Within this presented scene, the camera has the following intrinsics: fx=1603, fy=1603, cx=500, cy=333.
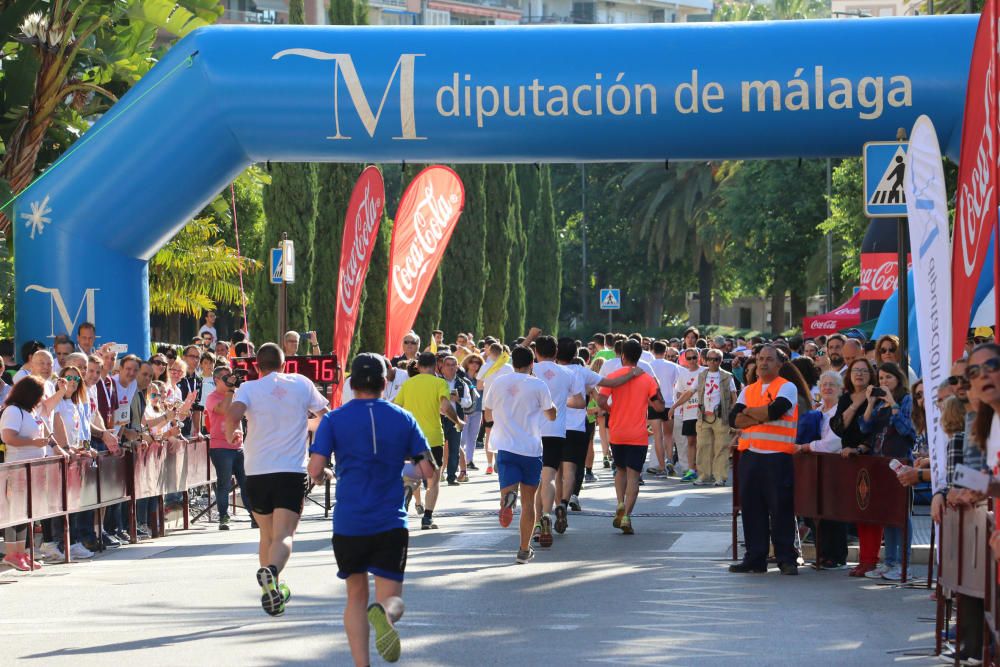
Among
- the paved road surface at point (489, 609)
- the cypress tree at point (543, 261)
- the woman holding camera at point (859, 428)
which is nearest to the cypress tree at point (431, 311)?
the cypress tree at point (543, 261)

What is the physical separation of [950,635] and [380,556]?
11.6 ft

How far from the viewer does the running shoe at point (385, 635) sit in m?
7.75

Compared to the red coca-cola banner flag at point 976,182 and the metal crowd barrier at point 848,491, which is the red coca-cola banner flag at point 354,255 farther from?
the red coca-cola banner flag at point 976,182

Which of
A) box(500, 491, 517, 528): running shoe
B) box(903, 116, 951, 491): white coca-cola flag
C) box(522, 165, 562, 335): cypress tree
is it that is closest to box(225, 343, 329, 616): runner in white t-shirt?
box(500, 491, 517, 528): running shoe

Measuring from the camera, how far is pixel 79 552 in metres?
14.4

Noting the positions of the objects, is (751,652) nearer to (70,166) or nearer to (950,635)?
(950,635)

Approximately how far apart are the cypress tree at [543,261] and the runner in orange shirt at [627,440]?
163ft

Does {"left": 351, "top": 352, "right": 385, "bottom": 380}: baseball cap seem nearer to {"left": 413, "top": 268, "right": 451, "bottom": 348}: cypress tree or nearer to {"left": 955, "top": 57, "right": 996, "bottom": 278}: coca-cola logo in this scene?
{"left": 955, "top": 57, "right": 996, "bottom": 278}: coca-cola logo

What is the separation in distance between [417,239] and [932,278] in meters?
11.3

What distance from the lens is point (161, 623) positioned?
10367 mm

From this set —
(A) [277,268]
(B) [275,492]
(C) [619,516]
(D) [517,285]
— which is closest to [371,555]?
(B) [275,492]

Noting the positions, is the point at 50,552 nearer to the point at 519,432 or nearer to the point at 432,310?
the point at 519,432

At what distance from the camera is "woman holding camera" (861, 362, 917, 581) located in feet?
40.7

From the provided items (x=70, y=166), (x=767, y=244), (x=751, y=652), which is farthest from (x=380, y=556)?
(x=767, y=244)
